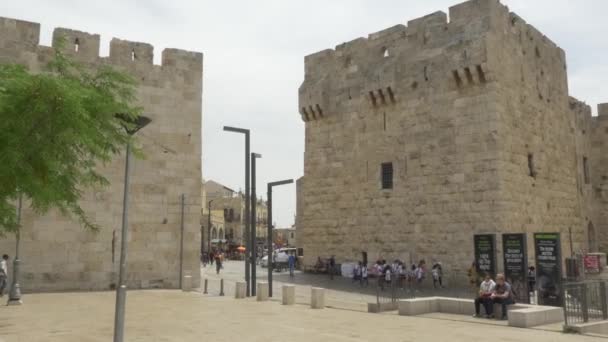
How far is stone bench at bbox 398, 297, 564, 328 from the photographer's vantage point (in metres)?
10.7

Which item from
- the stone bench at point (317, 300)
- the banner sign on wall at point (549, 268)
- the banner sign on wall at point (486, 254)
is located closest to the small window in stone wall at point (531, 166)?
the banner sign on wall at point (486, 254)

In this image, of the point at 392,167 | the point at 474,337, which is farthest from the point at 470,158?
the point at 474,337

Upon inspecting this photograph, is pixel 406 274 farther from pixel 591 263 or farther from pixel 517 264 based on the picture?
pixel 517 264

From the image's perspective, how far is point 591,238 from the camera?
27.6 m

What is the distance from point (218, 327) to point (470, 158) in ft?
44.5

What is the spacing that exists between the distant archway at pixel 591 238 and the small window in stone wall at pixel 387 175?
11.4m

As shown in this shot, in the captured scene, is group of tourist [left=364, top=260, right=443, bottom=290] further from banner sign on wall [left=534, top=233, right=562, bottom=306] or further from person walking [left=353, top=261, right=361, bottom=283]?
banner sign on wall [left=534, top=233, right=562, bottom=306]

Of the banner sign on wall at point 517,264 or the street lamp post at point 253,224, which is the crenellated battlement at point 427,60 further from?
the street lamp post at point 253,224

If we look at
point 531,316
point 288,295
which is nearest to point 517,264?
point 531,316

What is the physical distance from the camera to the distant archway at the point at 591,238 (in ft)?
89.3

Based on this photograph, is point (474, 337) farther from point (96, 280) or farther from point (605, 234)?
point (605, 234)

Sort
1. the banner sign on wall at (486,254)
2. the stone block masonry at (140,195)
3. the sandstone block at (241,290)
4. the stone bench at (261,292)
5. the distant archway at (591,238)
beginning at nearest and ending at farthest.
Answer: the banner sign on wall at (486,254) < the stone bench at (261,292) < the sandstone block at (241,290) < the stone block masonry at (140,195) < the distant archway at (591,238)

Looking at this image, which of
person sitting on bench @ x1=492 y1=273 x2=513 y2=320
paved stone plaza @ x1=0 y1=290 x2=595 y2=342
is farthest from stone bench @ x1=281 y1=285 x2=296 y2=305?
person sitting on bench @ x1=492 y1=273 x2=513 y2=320

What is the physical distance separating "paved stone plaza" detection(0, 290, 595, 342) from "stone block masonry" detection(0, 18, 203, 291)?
2697mm
